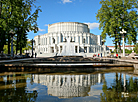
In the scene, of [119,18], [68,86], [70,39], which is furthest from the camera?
[70,39]

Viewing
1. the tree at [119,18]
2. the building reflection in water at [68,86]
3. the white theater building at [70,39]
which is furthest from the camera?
the white theater building at [70,39]

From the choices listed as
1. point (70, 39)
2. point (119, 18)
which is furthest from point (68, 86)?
point (70, 39)

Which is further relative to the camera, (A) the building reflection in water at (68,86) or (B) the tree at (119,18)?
(B) the tree at (119,18)

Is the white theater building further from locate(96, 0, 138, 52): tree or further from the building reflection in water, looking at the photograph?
the building reflection in water

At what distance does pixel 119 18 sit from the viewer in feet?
109

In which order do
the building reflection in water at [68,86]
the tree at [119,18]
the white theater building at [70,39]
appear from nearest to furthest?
the building reflection in water at [68,86]
the tree at [119,18]
the white theater building at [70,39]

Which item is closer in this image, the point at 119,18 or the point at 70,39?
the point at 119,18

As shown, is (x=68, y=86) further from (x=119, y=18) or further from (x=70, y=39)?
(x=70, y=39)

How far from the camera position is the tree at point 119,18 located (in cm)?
3256

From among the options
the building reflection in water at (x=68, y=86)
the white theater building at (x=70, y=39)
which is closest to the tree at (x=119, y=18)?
Answer: the building reflection in water at (x=68, y=86)

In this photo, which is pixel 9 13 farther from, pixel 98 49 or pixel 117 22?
pixel 98 49

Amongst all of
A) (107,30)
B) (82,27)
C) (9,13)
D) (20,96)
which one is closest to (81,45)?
(82,27)

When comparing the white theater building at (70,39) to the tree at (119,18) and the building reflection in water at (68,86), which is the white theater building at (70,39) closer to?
the tree at (119,18)

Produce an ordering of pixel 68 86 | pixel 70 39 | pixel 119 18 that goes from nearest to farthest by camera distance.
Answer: pixel 68 86
pixel 119 18
pixel 70 39
